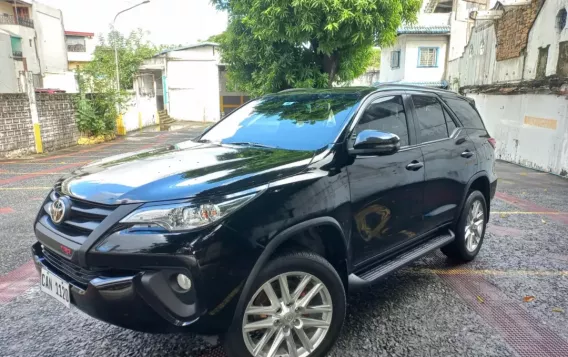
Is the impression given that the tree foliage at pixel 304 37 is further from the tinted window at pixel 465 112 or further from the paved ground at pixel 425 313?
the paved ground at pixel 425 313

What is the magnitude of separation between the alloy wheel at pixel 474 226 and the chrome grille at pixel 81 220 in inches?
136

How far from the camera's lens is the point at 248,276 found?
2129 mm

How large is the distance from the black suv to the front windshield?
0.05 feet

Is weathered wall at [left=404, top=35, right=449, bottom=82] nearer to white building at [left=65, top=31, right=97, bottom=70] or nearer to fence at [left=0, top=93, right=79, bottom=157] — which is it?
fence at [left=0, top=93, right=79, bottom=157]

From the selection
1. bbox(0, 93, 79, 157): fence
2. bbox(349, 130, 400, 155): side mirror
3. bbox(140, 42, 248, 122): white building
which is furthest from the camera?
bbox(140, 42, 248, 122): white building

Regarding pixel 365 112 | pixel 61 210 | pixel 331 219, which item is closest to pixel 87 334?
pixel 61 210

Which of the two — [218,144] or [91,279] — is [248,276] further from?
[218,144]

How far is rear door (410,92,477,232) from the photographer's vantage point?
3541 mm

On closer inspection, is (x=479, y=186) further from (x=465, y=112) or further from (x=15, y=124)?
(x=15, y=124)

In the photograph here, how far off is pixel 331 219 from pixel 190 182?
35.4 inches

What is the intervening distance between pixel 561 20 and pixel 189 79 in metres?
23.6

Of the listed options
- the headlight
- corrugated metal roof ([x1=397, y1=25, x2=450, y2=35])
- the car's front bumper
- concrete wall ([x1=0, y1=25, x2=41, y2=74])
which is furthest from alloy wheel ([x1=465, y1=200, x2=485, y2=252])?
concrete wall ([x1=0, y1=25, x2=41, y2=74])

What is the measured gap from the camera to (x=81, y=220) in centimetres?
226

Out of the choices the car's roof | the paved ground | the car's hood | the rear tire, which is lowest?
the paved ground
